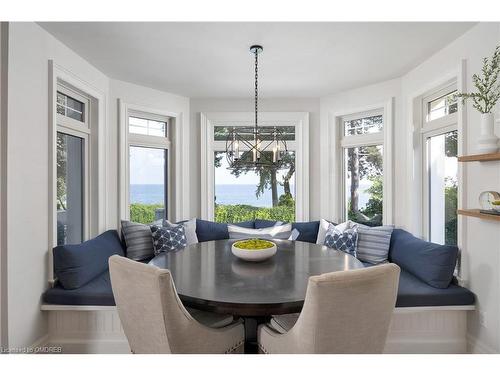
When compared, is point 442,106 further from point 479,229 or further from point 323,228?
point 323,228

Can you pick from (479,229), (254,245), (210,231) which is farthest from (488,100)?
(210,231)

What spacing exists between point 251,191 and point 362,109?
1.72 meters

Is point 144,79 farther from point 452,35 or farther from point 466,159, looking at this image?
point 466,159

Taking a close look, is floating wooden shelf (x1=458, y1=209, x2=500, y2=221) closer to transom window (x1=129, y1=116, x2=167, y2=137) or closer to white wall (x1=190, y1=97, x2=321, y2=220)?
white wall (x1=190, y1=97, x2=321, y2=220)

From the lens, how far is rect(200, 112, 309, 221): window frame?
3666 millimetres

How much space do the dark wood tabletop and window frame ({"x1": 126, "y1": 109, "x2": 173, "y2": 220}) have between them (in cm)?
130

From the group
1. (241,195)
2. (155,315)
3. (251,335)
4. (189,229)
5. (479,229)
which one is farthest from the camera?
(241,195)

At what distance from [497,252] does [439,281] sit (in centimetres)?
43

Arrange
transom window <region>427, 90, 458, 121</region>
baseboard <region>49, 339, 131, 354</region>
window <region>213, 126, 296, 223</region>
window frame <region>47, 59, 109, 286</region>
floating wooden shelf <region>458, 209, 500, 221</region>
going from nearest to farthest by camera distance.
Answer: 1. floating wooden shelf <region>458, 209, 500, 221</region>
2. baseboard <region>49, 339, 131, 354</region>
3. transom window <region>427, 90, 458, 121</region>
4. window frame <region>47, 59, 109, 286</region>
5. window <region>213, 126, 296, 223</region>

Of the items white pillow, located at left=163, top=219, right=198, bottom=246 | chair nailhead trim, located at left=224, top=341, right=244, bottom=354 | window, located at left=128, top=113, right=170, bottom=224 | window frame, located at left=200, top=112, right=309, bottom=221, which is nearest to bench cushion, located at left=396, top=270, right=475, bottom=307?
chair nailhead trim, located at left=224, top=341, right=244, bottom=354

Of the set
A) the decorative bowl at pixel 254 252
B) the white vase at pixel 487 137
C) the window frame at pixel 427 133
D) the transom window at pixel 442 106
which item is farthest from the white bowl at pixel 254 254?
the transom window at pixel 442 106

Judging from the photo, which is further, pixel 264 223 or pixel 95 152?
pixel 264 223

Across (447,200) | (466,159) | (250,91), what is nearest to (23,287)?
(250,91)

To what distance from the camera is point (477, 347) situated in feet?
6.68
